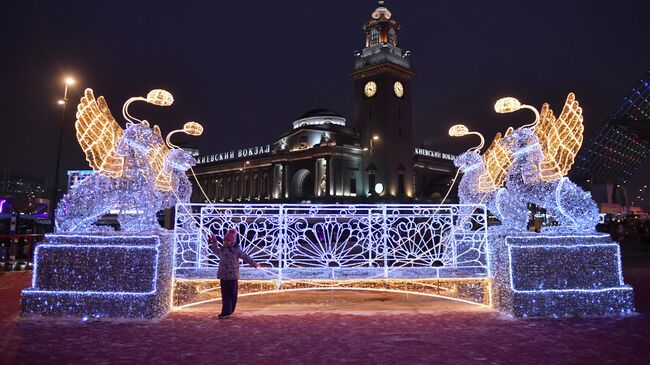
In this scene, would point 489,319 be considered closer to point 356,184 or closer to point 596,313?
point 596,313

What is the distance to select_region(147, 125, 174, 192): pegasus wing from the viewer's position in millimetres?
7991

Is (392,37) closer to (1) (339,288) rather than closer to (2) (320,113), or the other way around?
(2) (320,113)

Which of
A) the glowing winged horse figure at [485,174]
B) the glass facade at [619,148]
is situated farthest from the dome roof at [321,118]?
the glowing winged horse figure at [485,174]

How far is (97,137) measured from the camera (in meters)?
7.64

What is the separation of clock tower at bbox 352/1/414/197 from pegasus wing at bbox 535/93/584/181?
37.5 m

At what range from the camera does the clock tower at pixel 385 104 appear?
4588 centimetres

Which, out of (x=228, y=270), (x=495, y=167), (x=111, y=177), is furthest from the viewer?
(x=495, y=167)

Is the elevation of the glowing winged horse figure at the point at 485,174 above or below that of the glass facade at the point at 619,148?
below

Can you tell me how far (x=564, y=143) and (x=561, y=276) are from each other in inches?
96.9

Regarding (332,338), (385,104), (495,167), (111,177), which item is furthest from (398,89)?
(332,338)

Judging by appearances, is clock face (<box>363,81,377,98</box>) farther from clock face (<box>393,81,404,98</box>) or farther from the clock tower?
clock face (<box>393,81,404,98</box>)

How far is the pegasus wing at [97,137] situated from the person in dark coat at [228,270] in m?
2.29

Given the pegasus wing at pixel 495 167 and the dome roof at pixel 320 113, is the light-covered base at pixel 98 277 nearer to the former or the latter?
the pegasus wing at pixel 495 167

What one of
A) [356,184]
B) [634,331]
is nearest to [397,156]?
[356,184]
